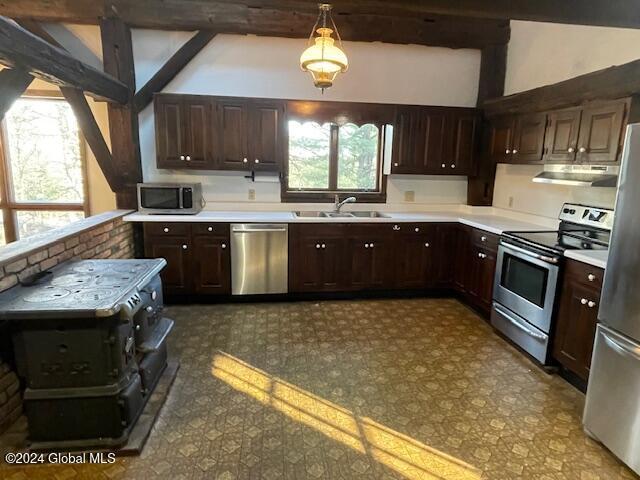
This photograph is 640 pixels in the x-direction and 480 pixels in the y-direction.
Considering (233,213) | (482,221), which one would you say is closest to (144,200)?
(233,213)

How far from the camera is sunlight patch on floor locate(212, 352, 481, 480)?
2.06 metres

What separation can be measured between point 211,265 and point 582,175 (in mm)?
3440

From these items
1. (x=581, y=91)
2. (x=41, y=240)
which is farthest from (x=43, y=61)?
(x=581, y=91)

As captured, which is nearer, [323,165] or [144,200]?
[144,200]

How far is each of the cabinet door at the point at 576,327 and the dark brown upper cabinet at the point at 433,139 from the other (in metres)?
2.15

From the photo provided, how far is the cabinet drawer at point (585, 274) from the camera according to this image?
8.52 feet

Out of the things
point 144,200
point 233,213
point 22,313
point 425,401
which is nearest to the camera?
point 22,313

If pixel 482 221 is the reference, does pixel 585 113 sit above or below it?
above

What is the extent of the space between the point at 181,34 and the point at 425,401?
14.0 feet

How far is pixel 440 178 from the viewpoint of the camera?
16.4 feet

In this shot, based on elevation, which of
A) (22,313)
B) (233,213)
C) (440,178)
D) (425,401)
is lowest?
(425,401)

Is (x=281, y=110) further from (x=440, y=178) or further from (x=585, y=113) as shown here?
(x=585, y=113)

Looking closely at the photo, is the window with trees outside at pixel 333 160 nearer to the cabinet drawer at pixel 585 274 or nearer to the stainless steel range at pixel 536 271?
the stainless steel range at pixel 536 271

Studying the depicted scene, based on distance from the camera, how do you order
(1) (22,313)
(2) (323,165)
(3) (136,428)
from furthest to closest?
(2) (323,165)
(3) (136,428)
(1) (22,313)
